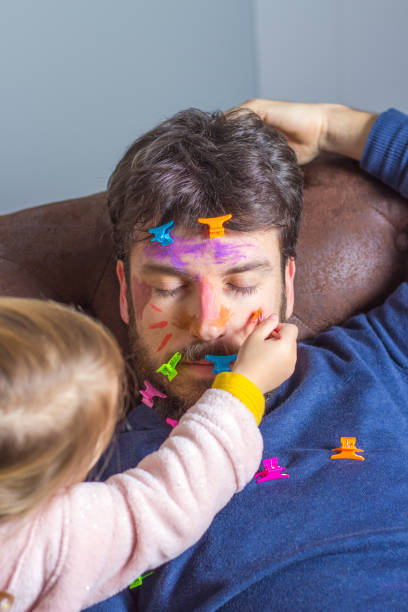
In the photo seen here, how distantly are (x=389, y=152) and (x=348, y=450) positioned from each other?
0.71 meters

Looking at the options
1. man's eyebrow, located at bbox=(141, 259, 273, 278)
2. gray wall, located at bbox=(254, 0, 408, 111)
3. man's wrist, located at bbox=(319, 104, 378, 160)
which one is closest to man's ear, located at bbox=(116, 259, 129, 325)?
man's eyebrow, located at bbox=(141, 259, 273, 278)

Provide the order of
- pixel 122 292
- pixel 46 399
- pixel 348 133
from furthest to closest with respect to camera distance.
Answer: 1. pixel 348 133
2. pixel 122 292
3. pixel 46 399

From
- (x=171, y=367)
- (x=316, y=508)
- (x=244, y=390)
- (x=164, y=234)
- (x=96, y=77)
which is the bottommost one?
(x=316, y=508)

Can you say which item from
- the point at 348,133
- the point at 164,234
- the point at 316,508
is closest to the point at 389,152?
the point at 348,133

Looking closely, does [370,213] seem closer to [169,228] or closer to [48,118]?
[169,228]

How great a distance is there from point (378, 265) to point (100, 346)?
0.89 m

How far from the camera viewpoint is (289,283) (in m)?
1.39

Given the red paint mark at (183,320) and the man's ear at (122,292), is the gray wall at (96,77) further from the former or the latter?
the red paint mark at (183,320)

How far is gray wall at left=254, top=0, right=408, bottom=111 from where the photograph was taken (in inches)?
81.6

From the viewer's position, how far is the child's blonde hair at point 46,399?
71cm

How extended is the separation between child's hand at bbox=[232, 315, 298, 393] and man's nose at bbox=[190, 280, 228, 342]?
0.07 m

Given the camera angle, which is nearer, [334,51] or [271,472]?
[271,472]

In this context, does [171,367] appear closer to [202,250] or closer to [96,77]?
[202,250]

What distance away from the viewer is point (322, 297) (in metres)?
1.47
